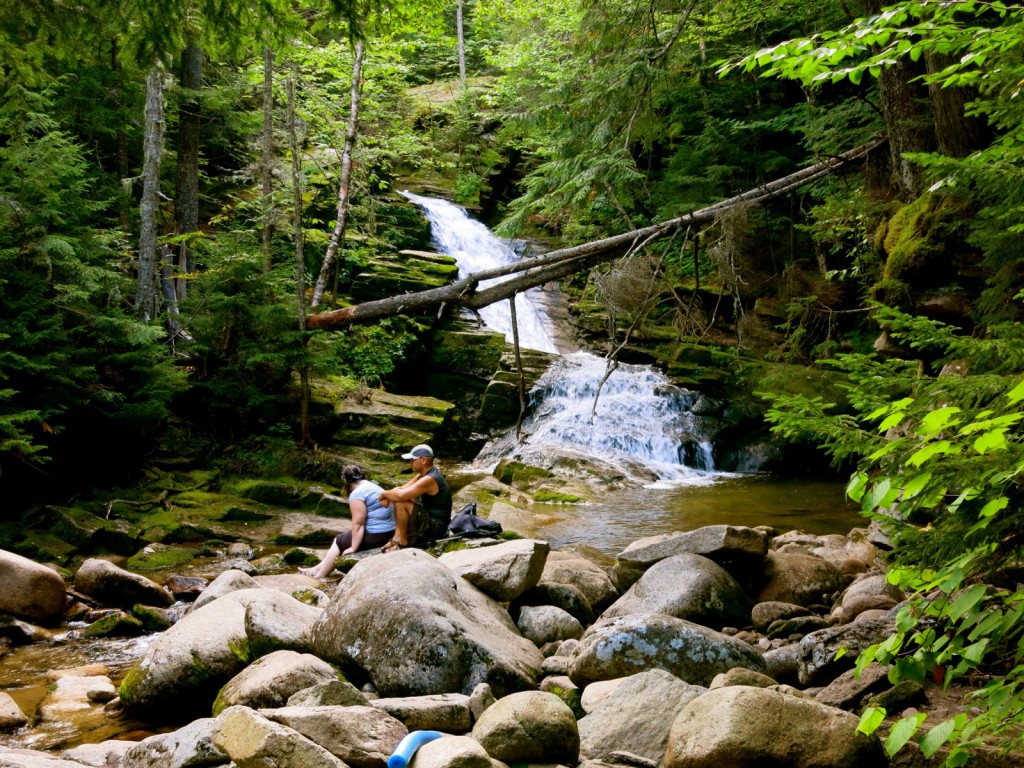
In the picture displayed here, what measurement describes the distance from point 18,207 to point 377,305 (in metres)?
5.11

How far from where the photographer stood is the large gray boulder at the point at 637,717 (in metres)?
3.92

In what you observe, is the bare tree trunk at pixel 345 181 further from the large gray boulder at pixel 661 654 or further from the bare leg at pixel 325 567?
the large gray boulder at pixel 661 654

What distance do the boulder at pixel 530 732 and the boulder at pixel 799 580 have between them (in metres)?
3.64

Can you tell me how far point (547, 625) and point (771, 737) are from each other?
9.28ft

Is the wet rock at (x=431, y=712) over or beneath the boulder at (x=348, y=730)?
beneath

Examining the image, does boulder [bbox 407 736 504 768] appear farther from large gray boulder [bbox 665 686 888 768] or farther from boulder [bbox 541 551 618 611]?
boulder [bbox 541 551 618 611]

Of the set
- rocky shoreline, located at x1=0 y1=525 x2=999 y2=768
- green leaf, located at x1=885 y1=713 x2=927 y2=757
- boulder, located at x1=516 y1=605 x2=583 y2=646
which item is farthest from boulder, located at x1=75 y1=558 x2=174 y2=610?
green leaf, located at x1=885 y1=713 x2=927 y2=757

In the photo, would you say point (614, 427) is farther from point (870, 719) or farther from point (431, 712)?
point (870, 719)

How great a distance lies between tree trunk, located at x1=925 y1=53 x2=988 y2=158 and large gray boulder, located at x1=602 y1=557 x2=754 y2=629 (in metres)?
4.44

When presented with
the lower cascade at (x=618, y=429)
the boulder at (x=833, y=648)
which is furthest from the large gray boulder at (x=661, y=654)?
the lower cascade at (x=618, y=429)

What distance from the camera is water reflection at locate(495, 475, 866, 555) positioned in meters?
10.6

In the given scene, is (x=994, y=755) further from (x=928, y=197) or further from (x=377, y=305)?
(x=377, y=305)

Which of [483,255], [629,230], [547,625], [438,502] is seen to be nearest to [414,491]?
[438,502]

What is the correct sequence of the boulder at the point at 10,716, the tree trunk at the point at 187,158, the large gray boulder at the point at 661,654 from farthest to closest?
the tree trunk at the point at 187,158
the large gray boulder at the point at 661,654
the boulder at the point at 10,716
